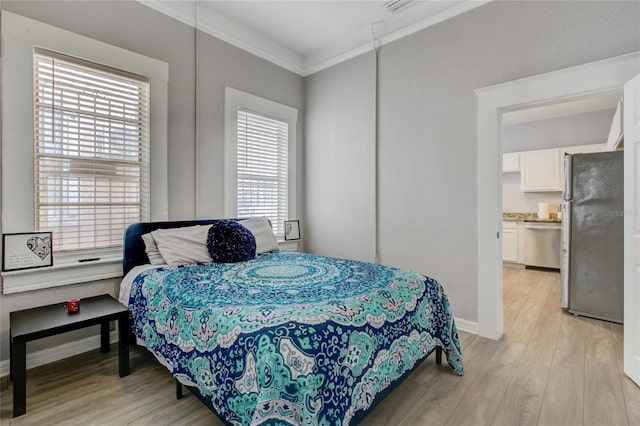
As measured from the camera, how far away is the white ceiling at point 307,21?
3014mm

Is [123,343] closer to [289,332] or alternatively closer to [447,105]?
[289,332]

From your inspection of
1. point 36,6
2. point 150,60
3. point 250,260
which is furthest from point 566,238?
point 36,6

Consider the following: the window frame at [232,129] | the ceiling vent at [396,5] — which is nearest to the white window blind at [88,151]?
the window frame at [232,129]

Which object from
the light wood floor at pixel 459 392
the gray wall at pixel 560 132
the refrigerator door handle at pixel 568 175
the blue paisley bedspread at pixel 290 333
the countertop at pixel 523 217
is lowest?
the light wood floor at pixel 459 392

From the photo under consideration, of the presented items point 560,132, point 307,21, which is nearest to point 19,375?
point 307,21

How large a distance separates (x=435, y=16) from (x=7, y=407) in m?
4.39

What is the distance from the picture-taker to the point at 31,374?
2168mm

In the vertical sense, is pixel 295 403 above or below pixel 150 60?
below

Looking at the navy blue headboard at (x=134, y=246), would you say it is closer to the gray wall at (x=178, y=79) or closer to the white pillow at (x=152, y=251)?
the white pillow at (x=152, y=251)

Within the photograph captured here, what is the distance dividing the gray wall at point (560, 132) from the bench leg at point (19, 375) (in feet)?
24.4

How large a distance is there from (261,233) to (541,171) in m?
5.41

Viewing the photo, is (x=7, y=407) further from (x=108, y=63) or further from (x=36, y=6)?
(x=36, y=6)

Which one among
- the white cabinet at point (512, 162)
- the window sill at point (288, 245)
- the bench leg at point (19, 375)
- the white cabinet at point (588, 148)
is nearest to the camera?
Result: the bench leg at point (19, 375)

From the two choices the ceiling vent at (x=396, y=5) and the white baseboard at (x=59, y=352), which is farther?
the ceiling vent at (x=396, y=5)
